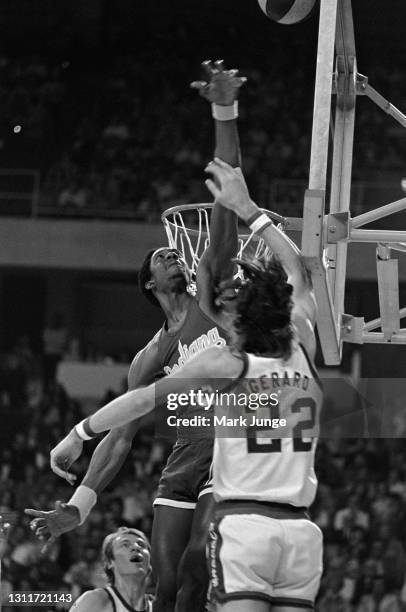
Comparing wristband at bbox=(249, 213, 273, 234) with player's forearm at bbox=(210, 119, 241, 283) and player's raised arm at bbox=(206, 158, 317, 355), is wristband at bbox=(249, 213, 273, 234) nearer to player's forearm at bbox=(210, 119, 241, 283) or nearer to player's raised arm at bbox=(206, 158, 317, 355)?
player's raised arm at bbox=(206, 158, 317, 355)

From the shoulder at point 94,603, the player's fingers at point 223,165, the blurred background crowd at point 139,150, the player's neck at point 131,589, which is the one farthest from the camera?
the blurred background crowd at point 139,150

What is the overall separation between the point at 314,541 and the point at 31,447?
10.3 metres

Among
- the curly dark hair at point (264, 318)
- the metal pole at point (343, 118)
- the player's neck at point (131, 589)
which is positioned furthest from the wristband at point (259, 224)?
the player's neck at point (131, 589)

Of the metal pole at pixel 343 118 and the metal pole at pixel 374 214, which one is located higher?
the metal pole at pixel 343 118

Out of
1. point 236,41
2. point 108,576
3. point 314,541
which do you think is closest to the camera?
point 314,541

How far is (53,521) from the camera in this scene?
4398 millimetres

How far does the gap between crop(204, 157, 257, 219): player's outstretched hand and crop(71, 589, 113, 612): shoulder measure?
2.29 metres

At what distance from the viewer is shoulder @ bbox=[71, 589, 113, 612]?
5.30 m

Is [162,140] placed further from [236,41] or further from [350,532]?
[350,532]

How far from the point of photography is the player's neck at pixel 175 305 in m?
5.18

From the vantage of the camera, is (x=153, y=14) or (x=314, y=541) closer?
(x=314, y=541)

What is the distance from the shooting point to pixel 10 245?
14828mm

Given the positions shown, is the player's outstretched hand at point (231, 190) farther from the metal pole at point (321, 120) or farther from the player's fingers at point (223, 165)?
the metal pole at point (321, 120)

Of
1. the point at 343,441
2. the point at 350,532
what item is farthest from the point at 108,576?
the point at 343,441
